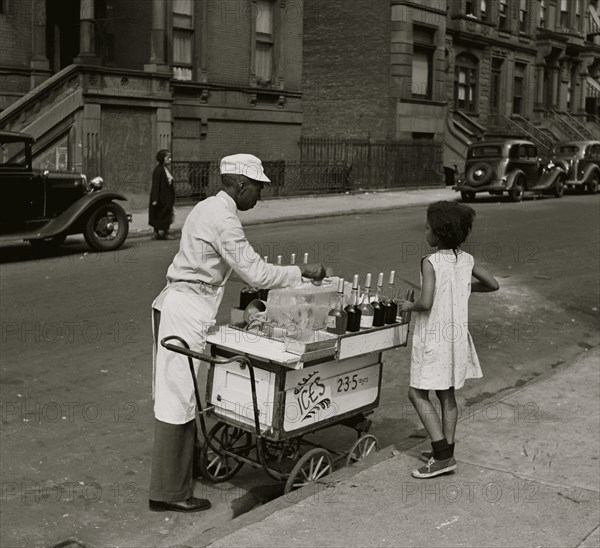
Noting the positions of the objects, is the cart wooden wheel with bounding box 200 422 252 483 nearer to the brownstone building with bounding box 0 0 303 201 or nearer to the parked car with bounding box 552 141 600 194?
the brownstone building with bounding box 0 0 303 201

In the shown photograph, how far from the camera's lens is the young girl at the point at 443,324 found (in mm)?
5656

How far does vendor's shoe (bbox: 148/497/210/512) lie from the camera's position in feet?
18.3

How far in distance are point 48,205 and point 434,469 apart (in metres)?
11.0

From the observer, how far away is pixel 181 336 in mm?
5402

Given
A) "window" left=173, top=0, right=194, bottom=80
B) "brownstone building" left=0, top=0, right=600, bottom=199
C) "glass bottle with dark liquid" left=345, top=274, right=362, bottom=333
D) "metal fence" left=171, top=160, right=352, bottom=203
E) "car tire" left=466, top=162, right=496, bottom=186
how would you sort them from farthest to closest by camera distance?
"car tire" left=466, top=162, right=496, bottom=186 < "window" left=173, top=0, right=194, bottom=80 < "metal fence" left=171, top=160, right=352, bottom=203 < "brownstone building" left=0, top=0, right=600, bottom=199 < "glass bottle with dark liquid" left=345, top=274, right=362, bottom=333

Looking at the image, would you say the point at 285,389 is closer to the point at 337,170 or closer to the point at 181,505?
the point at 181,505

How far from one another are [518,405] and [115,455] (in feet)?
10.4

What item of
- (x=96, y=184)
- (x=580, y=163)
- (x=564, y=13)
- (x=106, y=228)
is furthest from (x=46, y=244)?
(x=564, y=13)

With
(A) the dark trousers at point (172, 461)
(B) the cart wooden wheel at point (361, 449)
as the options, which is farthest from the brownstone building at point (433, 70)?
(A) the dark trousers at point (172, 461)

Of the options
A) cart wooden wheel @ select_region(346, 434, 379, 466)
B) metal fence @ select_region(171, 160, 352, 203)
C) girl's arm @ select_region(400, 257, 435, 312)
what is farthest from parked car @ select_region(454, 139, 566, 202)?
girl's arm @ select_region(400, 257, 435, 312)

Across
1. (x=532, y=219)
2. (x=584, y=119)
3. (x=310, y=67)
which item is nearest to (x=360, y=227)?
(x=532, y=219)

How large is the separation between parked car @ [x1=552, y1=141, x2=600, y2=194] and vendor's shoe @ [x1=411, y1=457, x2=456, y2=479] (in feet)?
85.1

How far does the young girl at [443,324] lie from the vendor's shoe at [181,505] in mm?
Result: 1329

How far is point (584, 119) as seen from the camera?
1937 inches
